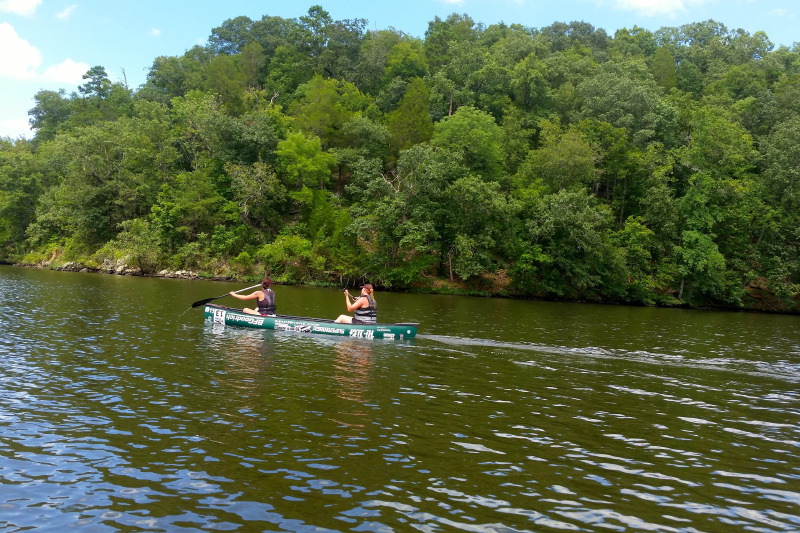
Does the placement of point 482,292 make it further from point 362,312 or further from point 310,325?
point 310,325

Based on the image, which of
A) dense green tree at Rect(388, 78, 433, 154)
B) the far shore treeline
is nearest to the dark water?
the far shore treeline

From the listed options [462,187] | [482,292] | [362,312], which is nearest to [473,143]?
[462,187]

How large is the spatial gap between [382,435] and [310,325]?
500 inches

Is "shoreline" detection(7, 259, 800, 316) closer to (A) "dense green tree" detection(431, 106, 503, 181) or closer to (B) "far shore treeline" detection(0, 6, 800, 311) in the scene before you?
(B) "far shore treeline" detection(0, 6, 800, 311)

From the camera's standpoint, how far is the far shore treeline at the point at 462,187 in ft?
160

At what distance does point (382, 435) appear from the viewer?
10492mm

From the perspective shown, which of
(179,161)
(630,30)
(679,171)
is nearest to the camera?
(679,171)

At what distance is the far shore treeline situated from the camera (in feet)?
160

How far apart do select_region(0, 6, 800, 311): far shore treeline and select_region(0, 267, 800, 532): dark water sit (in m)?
28.8

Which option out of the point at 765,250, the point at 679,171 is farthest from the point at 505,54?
the point at 765,250

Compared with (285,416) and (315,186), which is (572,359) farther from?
(315,186)

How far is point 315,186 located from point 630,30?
89.4m

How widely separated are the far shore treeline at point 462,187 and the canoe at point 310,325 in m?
25.7

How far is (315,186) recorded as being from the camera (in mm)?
60875
